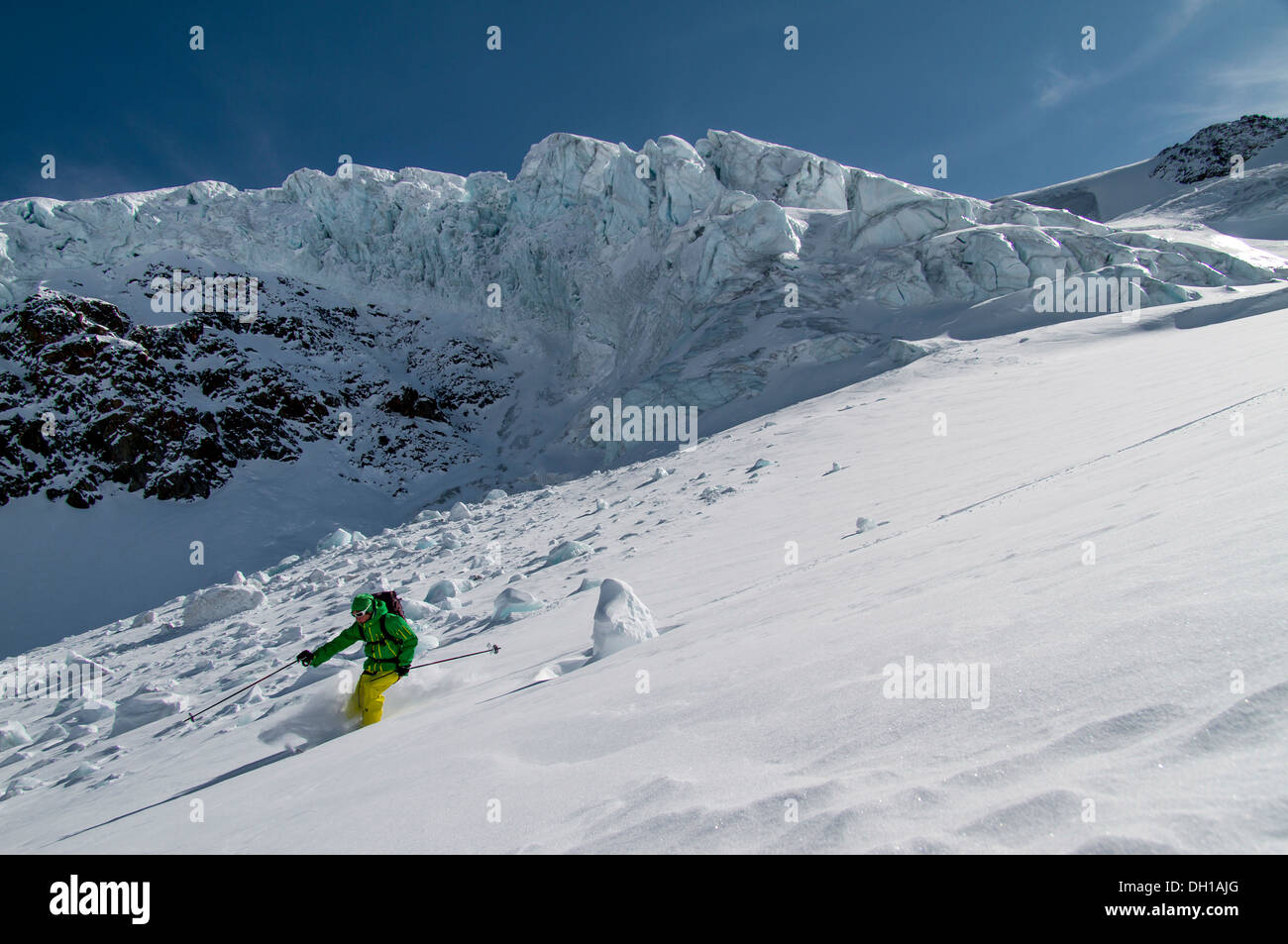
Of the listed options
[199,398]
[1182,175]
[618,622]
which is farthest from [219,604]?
[1182,175]

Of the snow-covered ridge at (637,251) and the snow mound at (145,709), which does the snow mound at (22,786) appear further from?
the snow-covered ridge at (637,251)

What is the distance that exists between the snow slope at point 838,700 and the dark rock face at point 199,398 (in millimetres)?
32505

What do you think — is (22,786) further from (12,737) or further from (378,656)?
(378,656)

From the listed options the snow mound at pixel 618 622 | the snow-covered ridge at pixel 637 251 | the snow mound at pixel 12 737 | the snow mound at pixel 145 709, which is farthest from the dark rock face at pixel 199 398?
the snow mound at pixel 618 622

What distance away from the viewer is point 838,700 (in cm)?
221

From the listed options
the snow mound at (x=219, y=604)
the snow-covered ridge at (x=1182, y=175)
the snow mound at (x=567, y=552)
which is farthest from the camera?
the snow-covered ridge at (x=1182, y=175)

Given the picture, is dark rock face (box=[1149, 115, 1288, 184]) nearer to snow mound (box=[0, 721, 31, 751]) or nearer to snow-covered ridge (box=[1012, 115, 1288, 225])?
snow-covered ridge (box=[1012, 115, 1288, 225])

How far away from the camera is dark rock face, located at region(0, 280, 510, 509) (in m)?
34.6

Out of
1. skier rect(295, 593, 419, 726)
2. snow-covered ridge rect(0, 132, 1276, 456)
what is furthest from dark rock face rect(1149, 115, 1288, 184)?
skier rect(295, 593, 419, 726)

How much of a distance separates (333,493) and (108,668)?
27398 mm

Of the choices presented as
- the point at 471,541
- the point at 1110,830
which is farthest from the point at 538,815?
the point at 471,541

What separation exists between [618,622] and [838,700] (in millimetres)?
2137

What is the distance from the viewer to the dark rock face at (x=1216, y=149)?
176 feet
